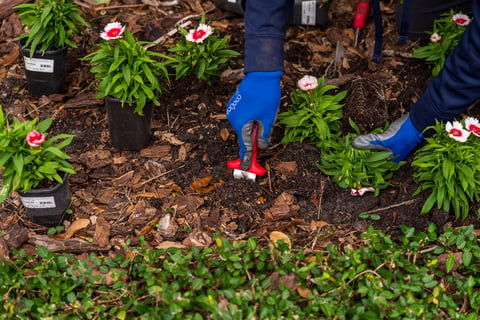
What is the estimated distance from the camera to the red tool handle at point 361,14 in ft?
14.5

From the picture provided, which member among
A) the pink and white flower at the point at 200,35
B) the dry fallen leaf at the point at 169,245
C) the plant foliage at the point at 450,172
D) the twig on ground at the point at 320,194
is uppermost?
the pink and white flower at the point at 200,35

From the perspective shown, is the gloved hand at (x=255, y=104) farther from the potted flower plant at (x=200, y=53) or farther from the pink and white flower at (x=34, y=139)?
the pink and white flower at (x=34, y=139)

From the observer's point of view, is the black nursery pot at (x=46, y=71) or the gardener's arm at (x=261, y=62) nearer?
the gardener's arm at (x=261, y=62)

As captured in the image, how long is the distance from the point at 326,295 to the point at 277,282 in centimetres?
24

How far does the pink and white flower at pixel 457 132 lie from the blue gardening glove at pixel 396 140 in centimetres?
29

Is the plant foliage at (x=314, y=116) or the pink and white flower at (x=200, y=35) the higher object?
the pink and white flower at (x=200, y=35)

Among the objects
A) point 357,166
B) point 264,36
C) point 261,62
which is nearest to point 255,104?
point 261,62

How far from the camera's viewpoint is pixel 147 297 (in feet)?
9.47

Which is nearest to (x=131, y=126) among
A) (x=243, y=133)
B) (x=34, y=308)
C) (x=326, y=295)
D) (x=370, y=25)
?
(x=243, y=133)

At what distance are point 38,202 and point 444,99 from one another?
2241 mm

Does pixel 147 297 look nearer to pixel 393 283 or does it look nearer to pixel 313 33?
pixel 393 283

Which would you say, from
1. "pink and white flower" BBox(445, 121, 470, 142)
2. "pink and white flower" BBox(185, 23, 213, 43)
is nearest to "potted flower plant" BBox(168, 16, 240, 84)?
"pink and white flower" BBox(185, 23, 213, 43)

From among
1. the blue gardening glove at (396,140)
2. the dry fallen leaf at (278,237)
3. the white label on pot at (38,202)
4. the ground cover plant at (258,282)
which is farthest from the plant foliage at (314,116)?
the white label on pot at (38,202)

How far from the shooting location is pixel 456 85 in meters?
3.25
